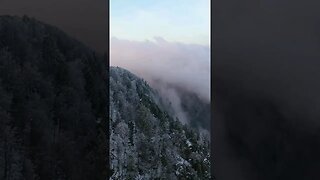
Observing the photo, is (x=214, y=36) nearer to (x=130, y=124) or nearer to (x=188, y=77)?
(x=188, y=77)

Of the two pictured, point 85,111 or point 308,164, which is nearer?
point 308,164

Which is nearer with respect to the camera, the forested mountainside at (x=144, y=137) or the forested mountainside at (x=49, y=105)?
the forested mountainside at (x=49, y=105)

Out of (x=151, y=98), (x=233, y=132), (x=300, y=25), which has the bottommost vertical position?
(x=233, y=132)

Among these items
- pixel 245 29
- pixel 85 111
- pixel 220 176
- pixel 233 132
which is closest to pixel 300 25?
pixel 245 29

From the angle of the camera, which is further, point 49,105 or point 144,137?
point 144,137

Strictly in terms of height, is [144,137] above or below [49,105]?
below
